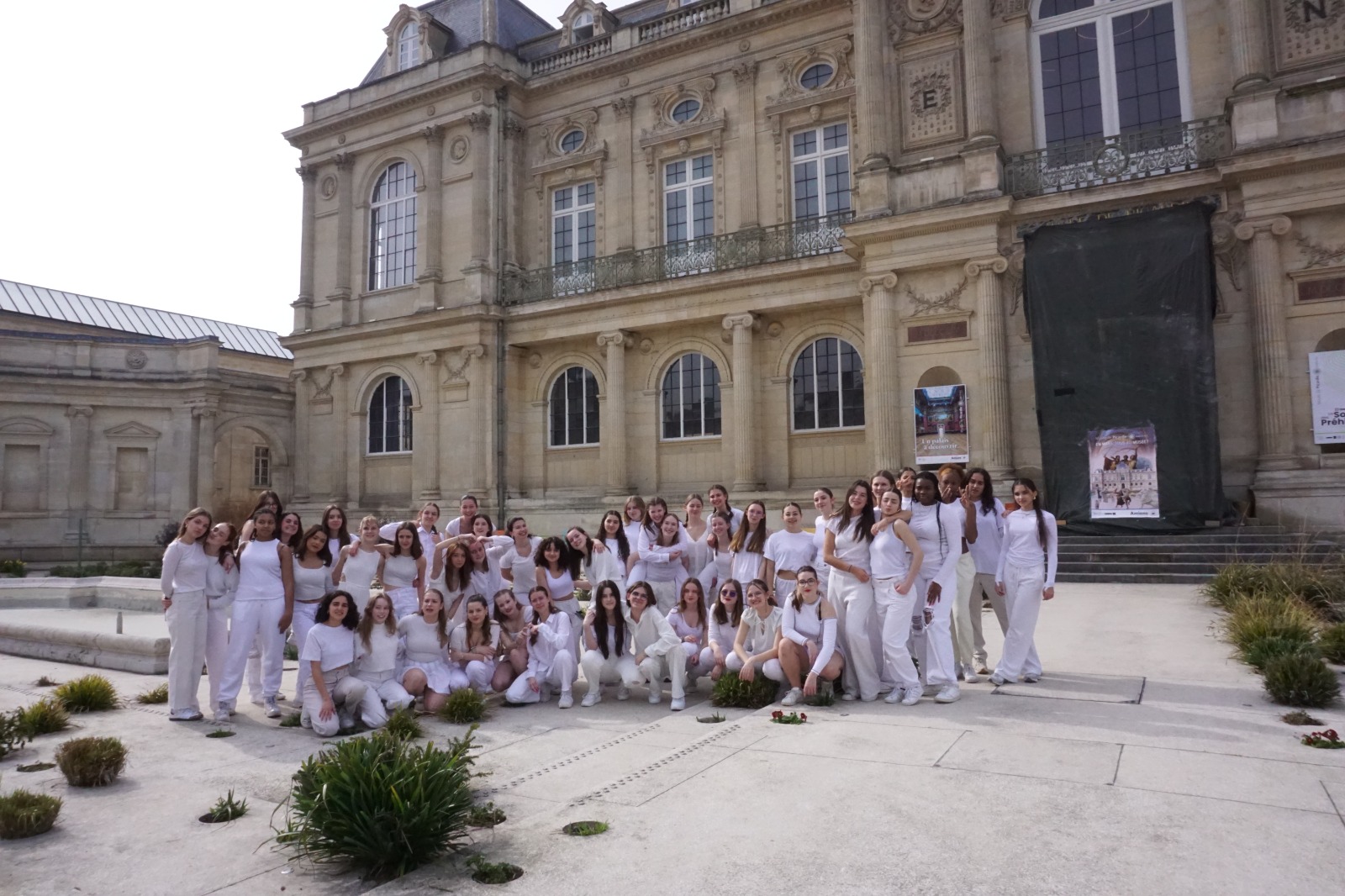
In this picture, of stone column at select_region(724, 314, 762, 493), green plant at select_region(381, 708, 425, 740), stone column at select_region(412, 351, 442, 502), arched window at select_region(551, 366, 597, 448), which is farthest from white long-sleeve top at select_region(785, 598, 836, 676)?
stone column at select_region(412, 351, 442, 502)

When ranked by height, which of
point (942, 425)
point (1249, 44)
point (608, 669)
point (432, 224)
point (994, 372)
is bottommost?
point (608, 669)

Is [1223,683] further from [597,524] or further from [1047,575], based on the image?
[597,524]

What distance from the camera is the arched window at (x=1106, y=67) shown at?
18.6m

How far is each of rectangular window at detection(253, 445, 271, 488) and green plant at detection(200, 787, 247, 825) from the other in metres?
33.4

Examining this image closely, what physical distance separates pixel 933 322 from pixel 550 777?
1499 cm

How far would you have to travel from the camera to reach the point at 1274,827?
4.38m

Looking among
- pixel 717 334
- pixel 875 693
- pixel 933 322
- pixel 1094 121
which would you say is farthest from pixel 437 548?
pixel 1094 121

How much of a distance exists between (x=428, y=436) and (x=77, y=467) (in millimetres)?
12410

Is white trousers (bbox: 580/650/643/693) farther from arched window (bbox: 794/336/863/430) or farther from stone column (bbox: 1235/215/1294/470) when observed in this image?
arched window (bbox: 794/336/863/430)

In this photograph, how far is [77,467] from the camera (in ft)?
95.1

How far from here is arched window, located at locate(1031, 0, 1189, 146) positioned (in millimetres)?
18609

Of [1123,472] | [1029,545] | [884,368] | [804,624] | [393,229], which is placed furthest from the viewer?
[393,229]

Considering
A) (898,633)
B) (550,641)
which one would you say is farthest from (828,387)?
(898,633)

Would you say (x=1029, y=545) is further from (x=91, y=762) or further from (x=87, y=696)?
(x=87, y=696)
